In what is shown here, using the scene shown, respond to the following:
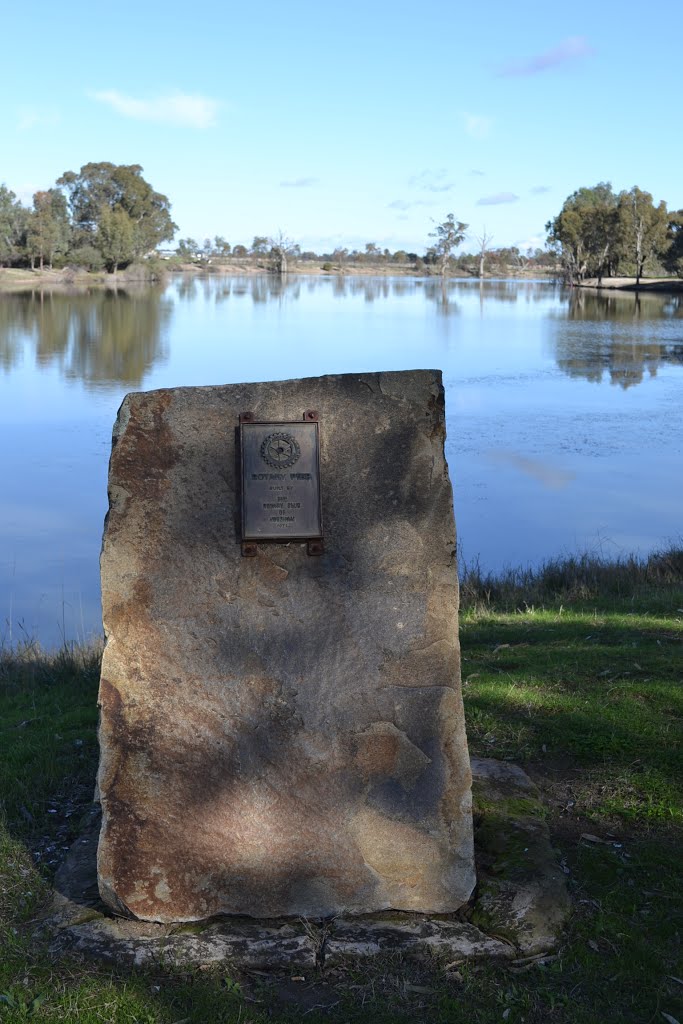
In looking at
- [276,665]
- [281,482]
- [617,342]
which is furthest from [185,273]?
[276,665]

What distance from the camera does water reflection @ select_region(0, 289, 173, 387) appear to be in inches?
1029

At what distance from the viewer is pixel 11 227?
241ft

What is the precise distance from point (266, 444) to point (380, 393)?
1.40 feet

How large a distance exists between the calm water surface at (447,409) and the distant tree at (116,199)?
40.3m

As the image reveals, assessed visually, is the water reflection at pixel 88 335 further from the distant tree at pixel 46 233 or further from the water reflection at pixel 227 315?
the distant tree at pixel 46 233

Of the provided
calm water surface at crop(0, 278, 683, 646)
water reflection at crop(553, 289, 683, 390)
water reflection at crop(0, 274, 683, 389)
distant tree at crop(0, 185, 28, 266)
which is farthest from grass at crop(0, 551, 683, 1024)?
distant tree at crop(0, 185, 28, 266)

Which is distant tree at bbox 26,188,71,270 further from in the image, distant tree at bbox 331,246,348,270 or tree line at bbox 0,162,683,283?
distant tree at bbox 331,246,348,270

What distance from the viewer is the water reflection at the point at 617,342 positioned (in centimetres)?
2864

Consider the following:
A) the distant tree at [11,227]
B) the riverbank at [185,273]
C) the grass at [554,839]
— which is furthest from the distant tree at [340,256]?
the grass at [554,839]

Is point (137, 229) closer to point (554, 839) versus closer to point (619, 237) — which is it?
point (619, 237)

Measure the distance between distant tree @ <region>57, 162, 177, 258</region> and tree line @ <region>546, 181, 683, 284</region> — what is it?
37.3 metres

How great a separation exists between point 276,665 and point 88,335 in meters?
32.2

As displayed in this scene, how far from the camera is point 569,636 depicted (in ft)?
21.9

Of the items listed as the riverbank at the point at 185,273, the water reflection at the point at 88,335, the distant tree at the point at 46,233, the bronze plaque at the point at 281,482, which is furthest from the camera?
the distant tree at the point at 46,233
